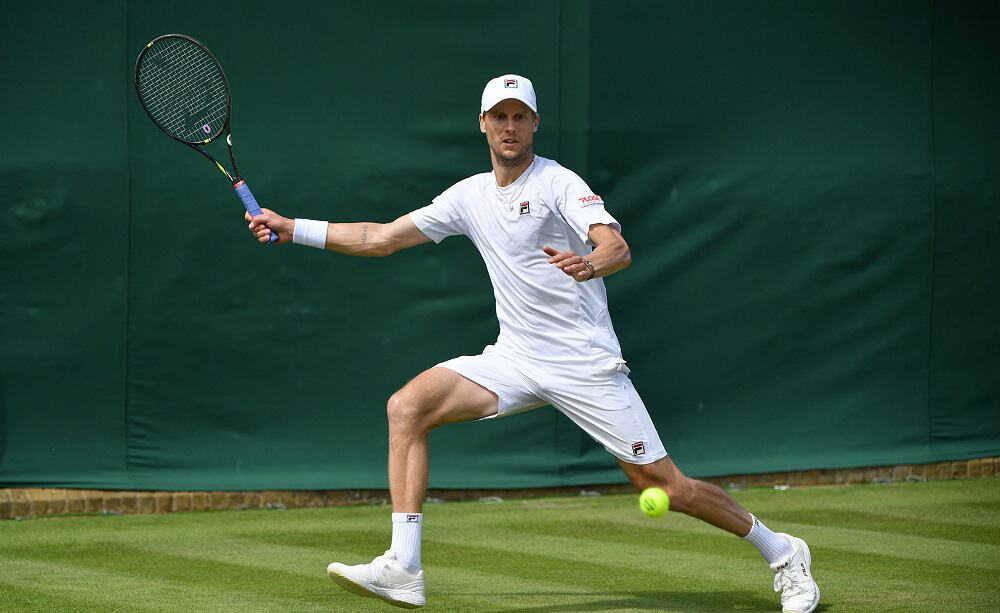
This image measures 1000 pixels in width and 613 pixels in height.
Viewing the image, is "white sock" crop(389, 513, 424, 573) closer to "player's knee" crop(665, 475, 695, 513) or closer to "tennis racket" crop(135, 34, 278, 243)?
"player's knee" crop(665, 475, 695, 513)

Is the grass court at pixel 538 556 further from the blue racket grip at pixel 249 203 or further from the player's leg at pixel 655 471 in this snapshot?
the blue racket grip at pixel 249 203

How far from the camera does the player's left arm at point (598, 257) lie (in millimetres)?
4801

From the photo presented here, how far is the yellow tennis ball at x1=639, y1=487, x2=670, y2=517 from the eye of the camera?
505cm

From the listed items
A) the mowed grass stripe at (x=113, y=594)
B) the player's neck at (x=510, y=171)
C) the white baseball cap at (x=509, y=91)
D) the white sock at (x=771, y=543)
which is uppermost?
the white baseball cap at (x=509, y=91)

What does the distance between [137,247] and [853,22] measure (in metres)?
4.61

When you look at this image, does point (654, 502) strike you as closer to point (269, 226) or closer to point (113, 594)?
point (269, 226)

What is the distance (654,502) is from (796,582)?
643mm

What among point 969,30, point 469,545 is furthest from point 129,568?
point 969,30

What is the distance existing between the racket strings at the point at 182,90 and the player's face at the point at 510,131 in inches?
61.5

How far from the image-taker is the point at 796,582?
5.29 metres

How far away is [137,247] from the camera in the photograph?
818 centimetres

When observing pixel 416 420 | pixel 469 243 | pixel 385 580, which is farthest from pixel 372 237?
pixel 469 243

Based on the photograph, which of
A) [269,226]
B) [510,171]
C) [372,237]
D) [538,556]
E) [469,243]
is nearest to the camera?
[510,171]

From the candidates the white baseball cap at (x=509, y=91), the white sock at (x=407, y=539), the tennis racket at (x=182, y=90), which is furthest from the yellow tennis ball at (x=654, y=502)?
the tennis racket at (x=182, y=90)
